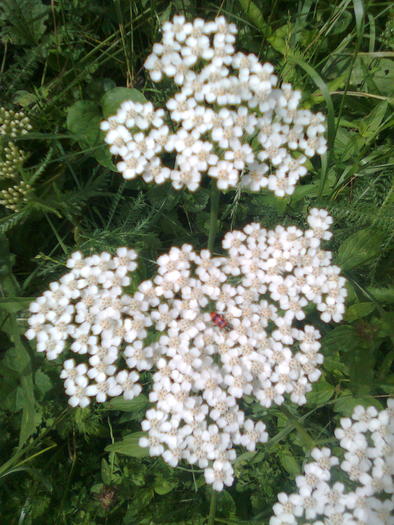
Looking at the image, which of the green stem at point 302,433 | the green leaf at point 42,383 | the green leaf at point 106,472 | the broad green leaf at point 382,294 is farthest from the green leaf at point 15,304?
the broad green leaf at point 382,294

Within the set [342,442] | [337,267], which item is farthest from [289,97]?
[342,442]

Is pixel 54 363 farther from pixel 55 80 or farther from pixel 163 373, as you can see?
pixel 55 80

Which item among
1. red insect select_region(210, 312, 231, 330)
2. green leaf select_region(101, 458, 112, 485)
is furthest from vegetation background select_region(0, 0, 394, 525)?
red insect select_region(210, 312, 231, 330)

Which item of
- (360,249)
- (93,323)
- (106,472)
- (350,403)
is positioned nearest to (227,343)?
(93,323)

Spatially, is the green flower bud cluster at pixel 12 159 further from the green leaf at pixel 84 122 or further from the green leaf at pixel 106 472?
the green leaf at pixel 106 472

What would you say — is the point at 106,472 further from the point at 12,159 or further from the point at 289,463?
the point at 12,159
